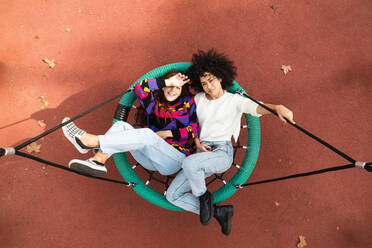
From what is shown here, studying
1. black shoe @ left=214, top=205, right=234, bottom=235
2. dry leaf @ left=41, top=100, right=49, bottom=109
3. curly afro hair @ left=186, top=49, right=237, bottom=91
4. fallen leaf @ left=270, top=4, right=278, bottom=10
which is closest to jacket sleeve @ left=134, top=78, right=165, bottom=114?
curly afro hair @ left=186, top=49, right=237, bottom=91

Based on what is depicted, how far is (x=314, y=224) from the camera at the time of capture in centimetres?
271

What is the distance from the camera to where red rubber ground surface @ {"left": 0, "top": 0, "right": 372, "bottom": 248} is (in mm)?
2695

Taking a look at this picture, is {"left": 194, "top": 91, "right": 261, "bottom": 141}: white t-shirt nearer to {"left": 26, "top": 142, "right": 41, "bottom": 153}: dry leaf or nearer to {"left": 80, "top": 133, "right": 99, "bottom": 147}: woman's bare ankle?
{"left": 80, "top": 133, "right": 99, "bottom": 147}: woman's bare ankle

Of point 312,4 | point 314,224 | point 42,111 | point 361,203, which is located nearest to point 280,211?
point 314,224

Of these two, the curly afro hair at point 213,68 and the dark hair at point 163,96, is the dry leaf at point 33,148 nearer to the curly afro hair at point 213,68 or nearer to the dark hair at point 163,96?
the dark hair at point 163,96

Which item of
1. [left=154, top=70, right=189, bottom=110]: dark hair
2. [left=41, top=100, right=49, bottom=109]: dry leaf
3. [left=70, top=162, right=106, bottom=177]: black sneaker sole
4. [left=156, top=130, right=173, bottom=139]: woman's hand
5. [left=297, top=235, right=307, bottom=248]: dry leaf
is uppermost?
[left=154, top=70, right=189, bottom=110]: dark hair

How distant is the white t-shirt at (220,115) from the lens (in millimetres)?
2174

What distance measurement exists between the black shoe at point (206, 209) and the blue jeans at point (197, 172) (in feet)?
0.16

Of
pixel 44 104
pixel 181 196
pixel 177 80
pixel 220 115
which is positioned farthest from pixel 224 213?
pixel 44 104

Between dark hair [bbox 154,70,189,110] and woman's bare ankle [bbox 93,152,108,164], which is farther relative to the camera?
dark hair [bbox 154,70,189,110]

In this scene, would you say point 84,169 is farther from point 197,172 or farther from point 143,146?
point 197,172

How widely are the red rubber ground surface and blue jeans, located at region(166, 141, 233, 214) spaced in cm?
61

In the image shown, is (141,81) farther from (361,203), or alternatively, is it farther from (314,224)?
(361,203)

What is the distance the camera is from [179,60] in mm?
2951
